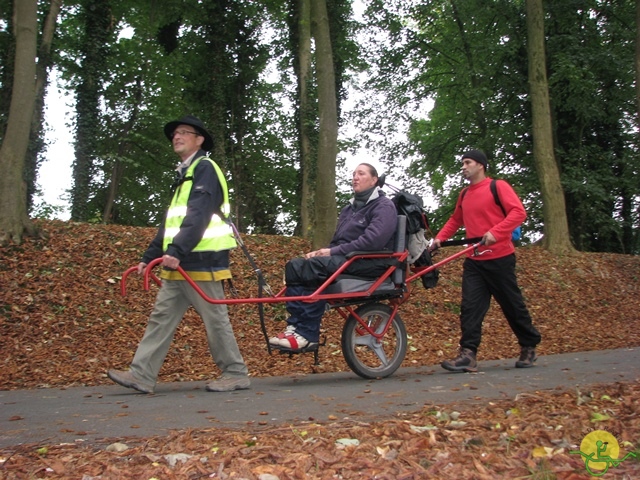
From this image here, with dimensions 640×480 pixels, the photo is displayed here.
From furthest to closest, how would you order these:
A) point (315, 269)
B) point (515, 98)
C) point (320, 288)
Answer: point (515, 98)
point (315, 269)
point (320, 288)

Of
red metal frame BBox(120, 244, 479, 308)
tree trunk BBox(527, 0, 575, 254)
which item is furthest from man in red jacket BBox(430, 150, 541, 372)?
tree trunk BBox(527, 0, 575, 254)

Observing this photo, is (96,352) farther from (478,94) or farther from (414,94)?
(414,94)

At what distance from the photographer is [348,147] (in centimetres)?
2900

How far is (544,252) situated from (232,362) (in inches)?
478

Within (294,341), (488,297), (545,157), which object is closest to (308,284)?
(294,341)

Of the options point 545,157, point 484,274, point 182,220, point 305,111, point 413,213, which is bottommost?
point 484,274

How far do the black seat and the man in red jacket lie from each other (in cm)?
67

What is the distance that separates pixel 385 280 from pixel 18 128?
6.81 m

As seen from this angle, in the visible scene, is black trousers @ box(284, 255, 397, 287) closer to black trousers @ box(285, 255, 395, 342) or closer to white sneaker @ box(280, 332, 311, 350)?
black trousers @ box(285, 255, 395, 342)

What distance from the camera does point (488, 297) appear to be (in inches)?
297

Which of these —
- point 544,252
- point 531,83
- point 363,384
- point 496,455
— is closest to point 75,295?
point 363,384

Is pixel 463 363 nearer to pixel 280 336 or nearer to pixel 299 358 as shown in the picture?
pixel 280 336

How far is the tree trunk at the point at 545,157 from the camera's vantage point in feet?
54.5

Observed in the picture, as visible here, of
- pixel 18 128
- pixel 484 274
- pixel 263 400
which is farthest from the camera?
pixel 18 128
